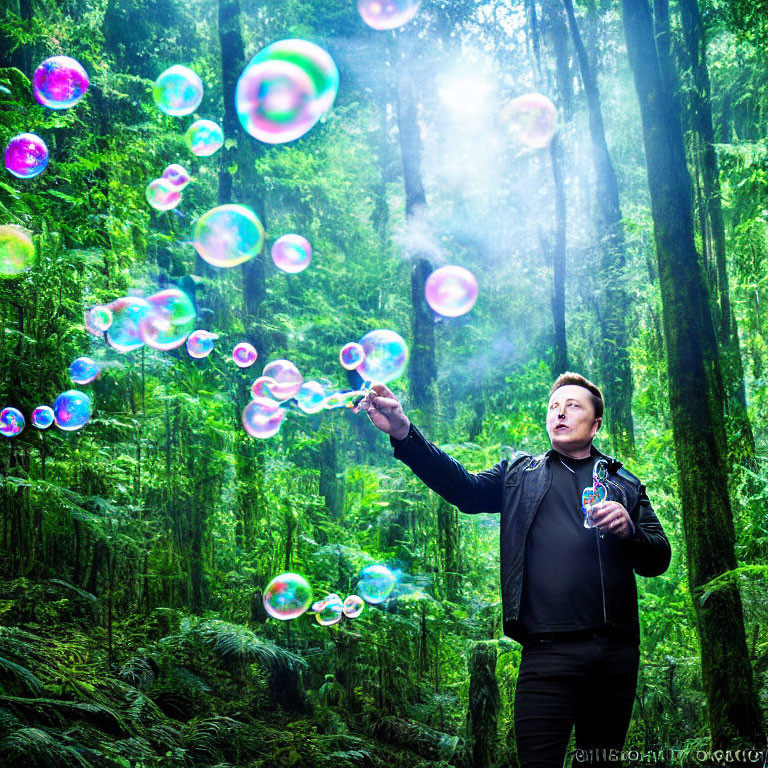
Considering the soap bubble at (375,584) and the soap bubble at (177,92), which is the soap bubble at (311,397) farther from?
the soap bubble at (177,92)

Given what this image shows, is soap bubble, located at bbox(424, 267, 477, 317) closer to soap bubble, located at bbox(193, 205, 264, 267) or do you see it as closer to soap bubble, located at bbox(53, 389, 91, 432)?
soap bubble, located at bbox(193, 205, 264, 267)

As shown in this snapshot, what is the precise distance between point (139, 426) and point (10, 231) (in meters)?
2.40

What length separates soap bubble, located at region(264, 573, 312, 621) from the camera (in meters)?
5.64

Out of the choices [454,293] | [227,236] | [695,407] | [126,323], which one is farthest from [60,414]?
[695,407]

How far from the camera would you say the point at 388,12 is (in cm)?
716

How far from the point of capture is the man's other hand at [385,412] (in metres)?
2.44

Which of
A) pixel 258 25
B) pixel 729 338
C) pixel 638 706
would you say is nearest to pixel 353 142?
pixel 258 25

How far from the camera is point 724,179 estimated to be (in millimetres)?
Result: 7652

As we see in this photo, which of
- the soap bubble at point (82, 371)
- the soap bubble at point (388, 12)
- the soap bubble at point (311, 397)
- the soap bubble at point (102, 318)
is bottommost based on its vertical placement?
the soap bubble at point (311, 397)

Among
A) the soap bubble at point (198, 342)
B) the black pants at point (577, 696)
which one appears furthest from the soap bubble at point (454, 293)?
the black pants at point (577, 696)

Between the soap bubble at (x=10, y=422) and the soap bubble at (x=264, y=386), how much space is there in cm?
172

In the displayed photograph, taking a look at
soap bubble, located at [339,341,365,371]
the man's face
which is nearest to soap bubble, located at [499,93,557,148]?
soap bubble, located at [339,341,365,371]

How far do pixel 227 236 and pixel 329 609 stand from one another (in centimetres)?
335

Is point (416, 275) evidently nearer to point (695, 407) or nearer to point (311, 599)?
point (311, 599)
